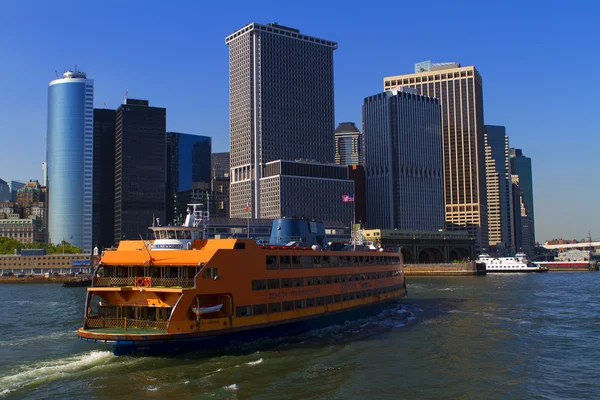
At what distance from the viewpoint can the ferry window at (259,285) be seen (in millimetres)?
43053

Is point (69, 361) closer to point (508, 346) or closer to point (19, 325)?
point (19, 325)

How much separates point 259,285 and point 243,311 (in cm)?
255

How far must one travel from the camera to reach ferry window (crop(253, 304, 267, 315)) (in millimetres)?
42844

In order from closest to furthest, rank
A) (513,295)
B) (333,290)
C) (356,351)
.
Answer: (356,351), (333,290), (513,295)

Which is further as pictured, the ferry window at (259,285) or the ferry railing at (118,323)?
the ferry window at (259,285)

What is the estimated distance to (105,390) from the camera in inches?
1289

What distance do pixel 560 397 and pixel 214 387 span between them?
18.4 m

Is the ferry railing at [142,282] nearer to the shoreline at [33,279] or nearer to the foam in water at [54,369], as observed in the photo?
the foam in water at [54,369]

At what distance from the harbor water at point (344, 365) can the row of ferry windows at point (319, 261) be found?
5515mm

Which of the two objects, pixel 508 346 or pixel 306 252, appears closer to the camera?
pixel 508 346

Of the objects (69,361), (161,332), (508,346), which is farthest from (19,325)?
(508,346)

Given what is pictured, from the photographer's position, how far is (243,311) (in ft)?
137

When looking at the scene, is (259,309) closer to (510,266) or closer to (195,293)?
(195,293)

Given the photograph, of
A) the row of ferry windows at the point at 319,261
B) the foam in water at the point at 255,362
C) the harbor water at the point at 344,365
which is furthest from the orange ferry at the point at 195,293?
the foam in water at the point at 255,362
